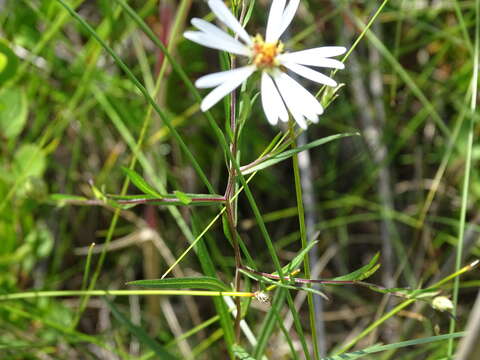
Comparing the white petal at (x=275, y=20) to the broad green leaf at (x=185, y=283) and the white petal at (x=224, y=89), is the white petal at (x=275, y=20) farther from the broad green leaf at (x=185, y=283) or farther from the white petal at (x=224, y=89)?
the broad green leaf at (x=185, y=283)

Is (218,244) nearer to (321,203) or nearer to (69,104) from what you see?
(321,203)

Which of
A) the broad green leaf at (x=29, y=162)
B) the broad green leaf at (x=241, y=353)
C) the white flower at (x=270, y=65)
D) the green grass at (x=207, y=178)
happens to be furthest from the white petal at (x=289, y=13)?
the broad green leaf at (x=29, y=162)

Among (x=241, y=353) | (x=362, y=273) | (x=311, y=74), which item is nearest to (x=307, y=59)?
(x=311, y=74)

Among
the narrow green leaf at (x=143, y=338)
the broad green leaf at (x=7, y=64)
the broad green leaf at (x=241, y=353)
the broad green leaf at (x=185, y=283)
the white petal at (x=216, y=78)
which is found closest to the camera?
the white petal at (x=216, y=78)

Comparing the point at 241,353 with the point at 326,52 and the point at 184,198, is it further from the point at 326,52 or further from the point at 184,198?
the point at 326,52

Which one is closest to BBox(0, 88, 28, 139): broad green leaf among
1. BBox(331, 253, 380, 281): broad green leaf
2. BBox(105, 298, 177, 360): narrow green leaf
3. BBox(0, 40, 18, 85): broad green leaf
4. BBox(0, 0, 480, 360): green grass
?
BBox(0, 0, 480, 360): green grass

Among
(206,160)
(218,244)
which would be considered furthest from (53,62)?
(218,244)

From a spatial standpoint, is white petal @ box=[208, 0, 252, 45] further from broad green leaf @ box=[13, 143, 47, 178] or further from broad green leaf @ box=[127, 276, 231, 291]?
broad green leaf @ box=[13, 143, 47, 178]

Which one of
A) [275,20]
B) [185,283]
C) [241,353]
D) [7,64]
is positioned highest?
[7,64]
